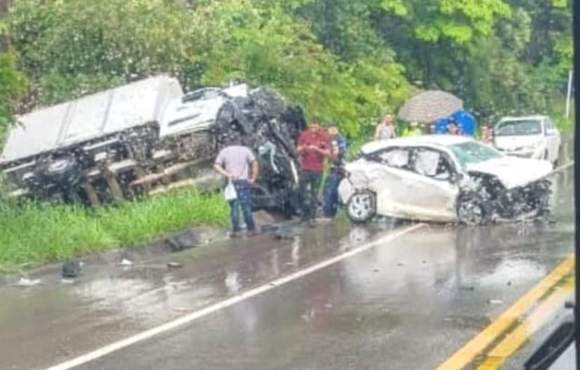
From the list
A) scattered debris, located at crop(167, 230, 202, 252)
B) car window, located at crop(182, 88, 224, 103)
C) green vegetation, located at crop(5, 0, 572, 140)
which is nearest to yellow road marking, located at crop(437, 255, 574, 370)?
green vegetation, located at crop(5, 0, 572, 140)

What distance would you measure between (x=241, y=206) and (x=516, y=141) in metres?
16.6

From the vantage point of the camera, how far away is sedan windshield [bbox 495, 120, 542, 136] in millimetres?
34938

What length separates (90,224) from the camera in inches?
683

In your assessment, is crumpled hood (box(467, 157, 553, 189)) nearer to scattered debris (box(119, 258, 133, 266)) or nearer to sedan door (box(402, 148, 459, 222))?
sedan door (box(402, 148, 459, 222))

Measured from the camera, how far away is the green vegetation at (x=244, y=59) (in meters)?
18.0

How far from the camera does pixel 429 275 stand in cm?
1402

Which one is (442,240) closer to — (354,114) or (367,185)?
(367,185)

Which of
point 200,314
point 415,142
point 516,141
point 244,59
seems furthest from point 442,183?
point 516,141

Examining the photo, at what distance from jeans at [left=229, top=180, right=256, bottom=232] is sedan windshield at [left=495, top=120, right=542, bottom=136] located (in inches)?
658

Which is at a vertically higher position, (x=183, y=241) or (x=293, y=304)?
(x=293, y=304)

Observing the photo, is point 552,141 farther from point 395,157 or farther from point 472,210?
point 472,210

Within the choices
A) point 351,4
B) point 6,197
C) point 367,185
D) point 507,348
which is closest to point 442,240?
point 367,185

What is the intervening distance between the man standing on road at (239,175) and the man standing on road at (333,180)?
6.49 feet

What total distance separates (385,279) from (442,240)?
4402 mm
